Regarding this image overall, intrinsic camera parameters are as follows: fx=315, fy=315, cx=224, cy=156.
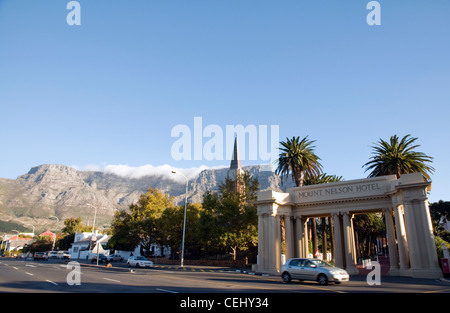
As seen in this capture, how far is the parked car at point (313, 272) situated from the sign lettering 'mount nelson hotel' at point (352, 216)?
36.7 ft

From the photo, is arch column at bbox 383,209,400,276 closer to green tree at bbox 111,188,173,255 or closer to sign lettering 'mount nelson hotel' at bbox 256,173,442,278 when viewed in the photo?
sign lettering 'mount nelson hotel' at bbox 256,173,442,278

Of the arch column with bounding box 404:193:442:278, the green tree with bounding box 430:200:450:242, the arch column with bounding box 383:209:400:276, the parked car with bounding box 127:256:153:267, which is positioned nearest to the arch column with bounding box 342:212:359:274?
the arch column with bounding box 383:209:400:276

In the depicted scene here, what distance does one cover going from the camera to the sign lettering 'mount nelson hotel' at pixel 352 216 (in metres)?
27.0

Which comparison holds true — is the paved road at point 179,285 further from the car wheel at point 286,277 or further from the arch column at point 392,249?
the arch column at point 392,249

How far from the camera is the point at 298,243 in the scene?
37.5m

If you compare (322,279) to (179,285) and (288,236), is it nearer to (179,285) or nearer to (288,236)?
(179,285)

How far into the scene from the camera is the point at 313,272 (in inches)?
791

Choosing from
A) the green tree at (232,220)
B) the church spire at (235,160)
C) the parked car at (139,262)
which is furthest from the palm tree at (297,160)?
the church spire at (235,160)

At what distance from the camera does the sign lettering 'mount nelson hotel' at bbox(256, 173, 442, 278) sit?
27.0 metres

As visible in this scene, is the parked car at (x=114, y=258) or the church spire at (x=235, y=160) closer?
the parked car at (x=114, y=258)
